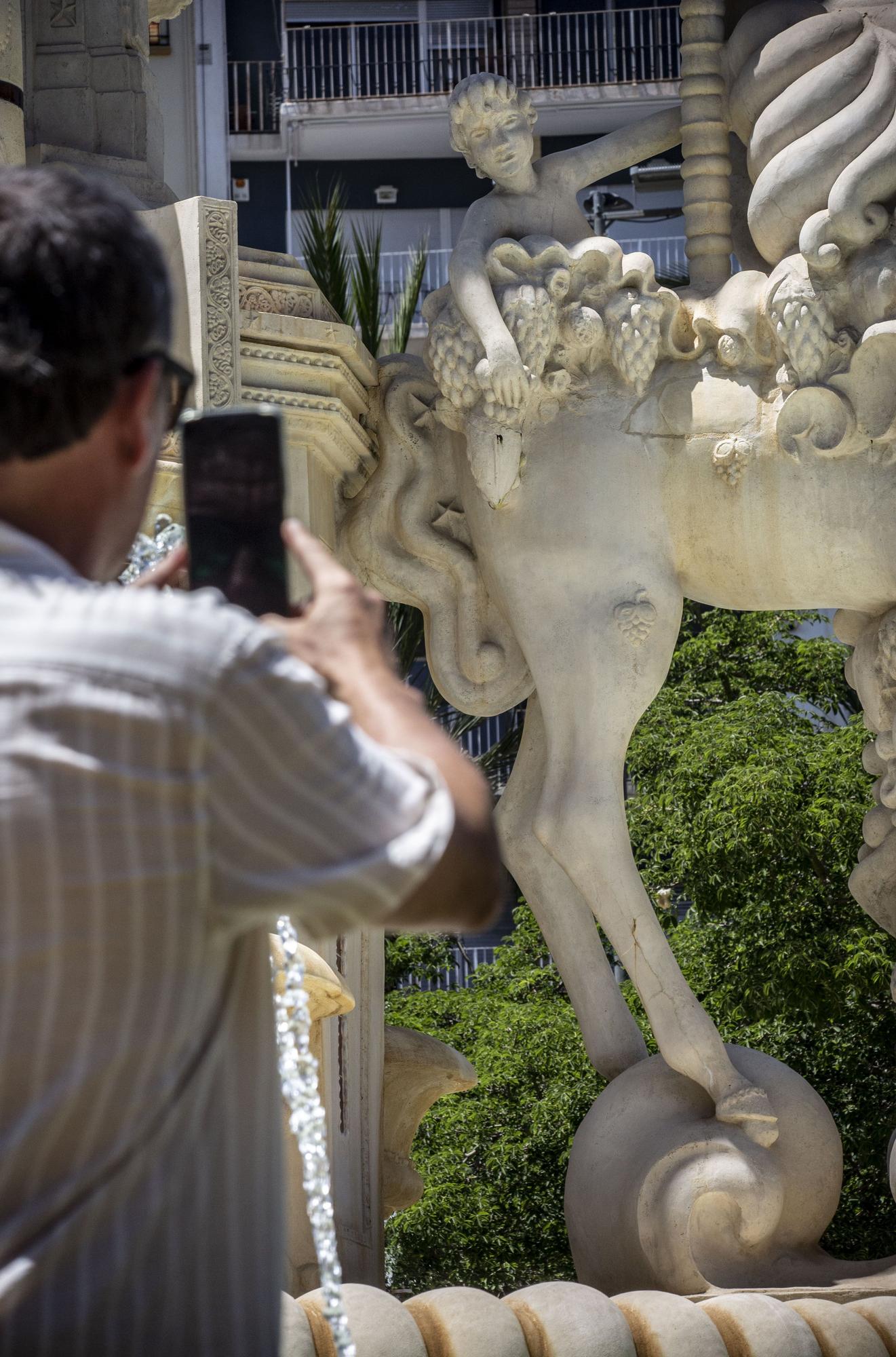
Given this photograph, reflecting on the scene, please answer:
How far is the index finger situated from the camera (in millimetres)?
1650

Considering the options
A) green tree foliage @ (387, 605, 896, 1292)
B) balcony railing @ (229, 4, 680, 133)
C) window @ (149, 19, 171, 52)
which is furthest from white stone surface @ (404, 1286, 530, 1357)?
balcony railing @ (229, 4, 680, 133)

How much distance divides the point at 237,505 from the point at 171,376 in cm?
24

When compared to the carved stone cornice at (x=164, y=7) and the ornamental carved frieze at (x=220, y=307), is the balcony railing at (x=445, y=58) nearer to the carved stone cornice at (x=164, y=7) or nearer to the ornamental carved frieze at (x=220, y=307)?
the carved stone cornice at (x=164, y=7)

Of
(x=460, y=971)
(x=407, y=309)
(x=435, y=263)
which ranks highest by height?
(x=435, y=263)

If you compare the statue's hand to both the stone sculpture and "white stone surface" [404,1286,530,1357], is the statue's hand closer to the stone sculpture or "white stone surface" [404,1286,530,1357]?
the stone sculpture

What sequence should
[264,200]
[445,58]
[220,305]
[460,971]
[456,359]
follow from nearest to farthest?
[220,305] < [456,359] < [460,971] < [264,200] < [445,58]

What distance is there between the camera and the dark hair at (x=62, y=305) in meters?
1.47

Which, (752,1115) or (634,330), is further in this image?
(634,330)

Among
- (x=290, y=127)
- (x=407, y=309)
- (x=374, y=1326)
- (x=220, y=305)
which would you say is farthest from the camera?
(x=290, y=127)

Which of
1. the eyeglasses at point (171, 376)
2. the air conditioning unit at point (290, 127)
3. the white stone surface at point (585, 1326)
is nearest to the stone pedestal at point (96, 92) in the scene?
the white stone surface at point (585, 1326)

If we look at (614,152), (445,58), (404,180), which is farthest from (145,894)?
(445,58)

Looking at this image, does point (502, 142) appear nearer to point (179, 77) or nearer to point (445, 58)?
point (179, 77)

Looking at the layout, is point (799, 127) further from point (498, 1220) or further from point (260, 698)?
point (498, 1220)

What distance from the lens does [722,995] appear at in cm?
1077
